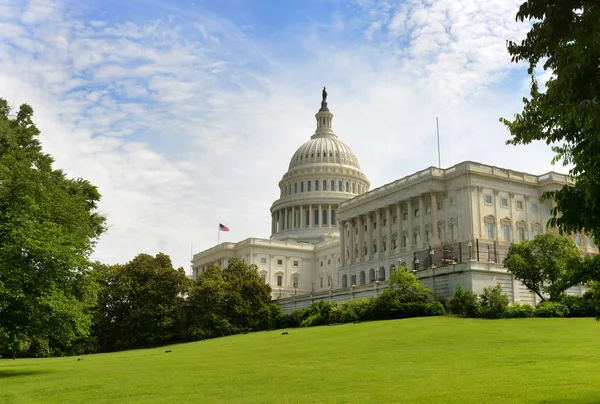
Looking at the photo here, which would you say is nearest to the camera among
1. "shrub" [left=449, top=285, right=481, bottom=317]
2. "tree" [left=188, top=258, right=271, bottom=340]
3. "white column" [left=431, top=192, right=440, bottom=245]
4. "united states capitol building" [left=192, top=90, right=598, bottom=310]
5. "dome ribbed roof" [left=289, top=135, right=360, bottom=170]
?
"shrub" [left=449, top=285, right=481, bottom=317]

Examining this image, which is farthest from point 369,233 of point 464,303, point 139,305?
point 464,303

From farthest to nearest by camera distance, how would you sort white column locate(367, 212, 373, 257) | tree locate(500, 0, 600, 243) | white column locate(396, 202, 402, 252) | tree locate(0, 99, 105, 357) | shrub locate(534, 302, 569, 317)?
white column locate(367, 212, 373, 257)
white column locate(396, 202, 402, 252)
shrub locate(534, 302, 569, 317)
tree locate(0, 99, 105, 357)
tree locate(500, 0, 600, 243)

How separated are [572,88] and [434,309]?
168 feet

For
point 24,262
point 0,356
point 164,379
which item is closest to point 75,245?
point 24,262

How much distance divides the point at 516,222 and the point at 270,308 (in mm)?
41742

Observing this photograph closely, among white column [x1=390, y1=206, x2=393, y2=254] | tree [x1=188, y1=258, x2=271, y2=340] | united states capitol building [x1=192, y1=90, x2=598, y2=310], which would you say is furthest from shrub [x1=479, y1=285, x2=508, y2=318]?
white column [x1=390, y1=206, x2=393, y2=254]

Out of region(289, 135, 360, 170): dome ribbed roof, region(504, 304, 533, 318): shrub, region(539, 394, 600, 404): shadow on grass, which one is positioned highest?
region(289, 135, 360, 170): dome ribbed roof

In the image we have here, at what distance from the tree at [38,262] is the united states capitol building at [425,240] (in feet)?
139

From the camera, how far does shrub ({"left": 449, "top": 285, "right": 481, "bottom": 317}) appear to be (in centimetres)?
6109

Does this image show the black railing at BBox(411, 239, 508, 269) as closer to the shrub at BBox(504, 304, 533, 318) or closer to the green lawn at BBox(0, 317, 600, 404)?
the shrub at BBox(504, 304, 533, 318)

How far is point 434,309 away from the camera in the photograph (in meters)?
63.9

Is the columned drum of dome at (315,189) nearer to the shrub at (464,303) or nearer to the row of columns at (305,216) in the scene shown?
the row of columns at (305,216)

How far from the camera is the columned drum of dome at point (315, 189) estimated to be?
164 metres

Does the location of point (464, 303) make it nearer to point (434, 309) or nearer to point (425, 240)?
point (434, 309)
